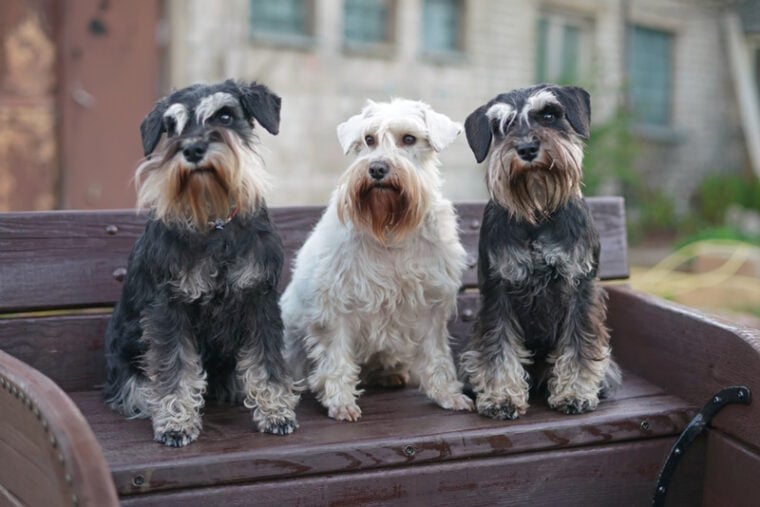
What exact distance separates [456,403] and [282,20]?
8.16m

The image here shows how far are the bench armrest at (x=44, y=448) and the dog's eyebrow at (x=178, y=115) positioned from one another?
0.90 metres

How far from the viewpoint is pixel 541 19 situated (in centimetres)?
1363

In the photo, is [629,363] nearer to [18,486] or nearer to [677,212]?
[18,486]

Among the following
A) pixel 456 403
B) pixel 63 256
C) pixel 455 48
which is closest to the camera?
pixel 456 403

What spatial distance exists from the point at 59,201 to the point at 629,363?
18.3 feet

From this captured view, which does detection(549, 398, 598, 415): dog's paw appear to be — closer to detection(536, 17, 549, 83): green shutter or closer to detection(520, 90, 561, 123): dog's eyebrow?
detection(520, 90, 561, 123): dog's eyebrow

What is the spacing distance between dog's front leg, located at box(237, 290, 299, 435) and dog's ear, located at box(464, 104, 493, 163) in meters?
0.94

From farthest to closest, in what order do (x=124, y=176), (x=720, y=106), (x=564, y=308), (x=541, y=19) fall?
(x=720, y=106) < (x=541, y=19) < (x=124, y=176) < (x=564, y=308)

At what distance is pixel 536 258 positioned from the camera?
3.31m

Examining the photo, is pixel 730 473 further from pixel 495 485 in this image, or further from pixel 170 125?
pixel 170 125

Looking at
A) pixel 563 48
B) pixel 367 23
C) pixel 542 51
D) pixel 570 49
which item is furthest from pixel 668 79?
pixel 367 23

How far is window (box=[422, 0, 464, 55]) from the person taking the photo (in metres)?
12.1

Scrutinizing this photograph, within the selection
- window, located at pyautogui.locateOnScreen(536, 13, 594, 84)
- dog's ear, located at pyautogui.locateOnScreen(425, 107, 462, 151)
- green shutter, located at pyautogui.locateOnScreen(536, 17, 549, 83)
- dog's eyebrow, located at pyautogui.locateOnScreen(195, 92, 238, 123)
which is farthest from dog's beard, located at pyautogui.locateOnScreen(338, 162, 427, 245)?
green shutter, located at pyautogui.locateOnScreen(536, 17, 549, 83)

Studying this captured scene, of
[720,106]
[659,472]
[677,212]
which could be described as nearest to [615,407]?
[659,472]
